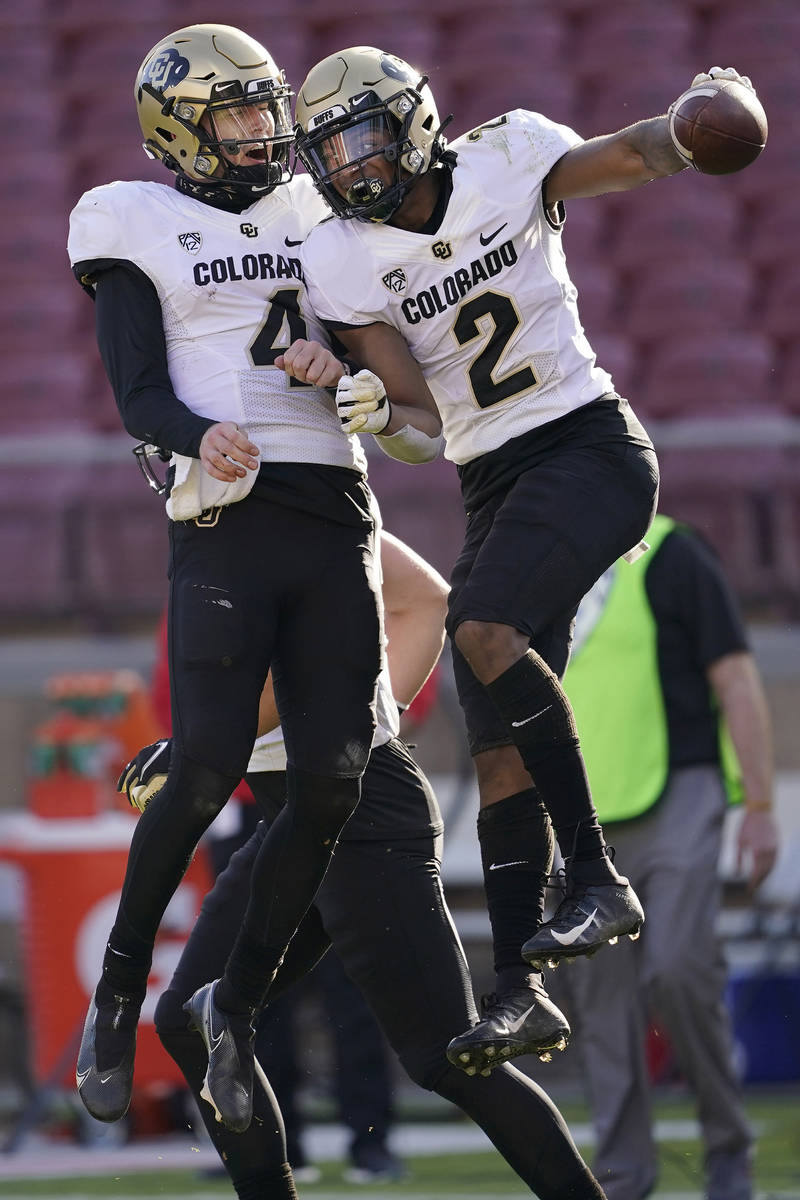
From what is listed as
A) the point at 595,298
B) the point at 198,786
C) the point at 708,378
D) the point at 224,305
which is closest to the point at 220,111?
the point at 224,305

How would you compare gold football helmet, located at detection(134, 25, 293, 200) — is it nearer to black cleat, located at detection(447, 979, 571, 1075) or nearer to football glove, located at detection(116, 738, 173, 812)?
football glove, located at detection(116, 738, 173, 812)

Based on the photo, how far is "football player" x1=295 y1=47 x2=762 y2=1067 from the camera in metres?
3.25

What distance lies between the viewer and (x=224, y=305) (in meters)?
3.41

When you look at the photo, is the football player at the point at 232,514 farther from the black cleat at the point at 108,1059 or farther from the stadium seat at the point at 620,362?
the stadium seat at the point at 620,362

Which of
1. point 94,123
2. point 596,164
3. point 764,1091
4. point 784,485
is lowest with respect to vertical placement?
point 764,1091

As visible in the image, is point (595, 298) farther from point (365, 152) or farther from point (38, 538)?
point (365, 152)

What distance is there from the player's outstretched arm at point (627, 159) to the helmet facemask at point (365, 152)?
27cm

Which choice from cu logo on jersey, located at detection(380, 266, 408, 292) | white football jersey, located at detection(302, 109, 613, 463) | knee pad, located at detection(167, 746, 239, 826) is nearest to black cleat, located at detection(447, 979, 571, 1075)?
knee pad, located at detection(167, 746, 239, 826)

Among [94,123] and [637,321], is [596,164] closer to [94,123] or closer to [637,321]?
[637,321]

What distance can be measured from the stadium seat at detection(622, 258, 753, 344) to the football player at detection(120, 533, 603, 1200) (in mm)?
5666

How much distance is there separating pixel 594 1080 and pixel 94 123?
680 centimetres

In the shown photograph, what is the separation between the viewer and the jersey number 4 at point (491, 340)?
3.36m

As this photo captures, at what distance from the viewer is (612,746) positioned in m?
5.05

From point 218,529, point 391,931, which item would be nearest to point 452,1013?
point 391,931
